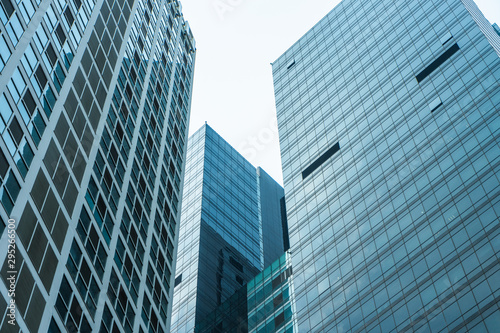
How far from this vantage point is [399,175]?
82.1 metres

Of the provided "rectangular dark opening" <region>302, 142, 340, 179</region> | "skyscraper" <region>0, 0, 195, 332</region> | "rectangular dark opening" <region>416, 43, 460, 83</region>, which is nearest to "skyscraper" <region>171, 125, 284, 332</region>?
"rectangular dark opening" <region>302, 142, 340, 179</region>

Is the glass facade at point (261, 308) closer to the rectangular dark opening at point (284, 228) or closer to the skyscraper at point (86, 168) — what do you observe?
the skyscraper at point (86, 168)

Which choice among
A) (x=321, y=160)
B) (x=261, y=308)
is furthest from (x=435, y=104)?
(x=261, y=308)

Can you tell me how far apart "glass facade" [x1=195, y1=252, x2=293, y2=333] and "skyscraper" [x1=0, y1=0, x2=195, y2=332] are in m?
29.0

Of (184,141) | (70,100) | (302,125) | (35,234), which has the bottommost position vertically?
(35,234)

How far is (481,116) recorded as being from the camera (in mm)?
76250

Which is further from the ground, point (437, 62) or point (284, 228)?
point (284, 228)

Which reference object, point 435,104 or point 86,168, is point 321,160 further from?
point 86,168

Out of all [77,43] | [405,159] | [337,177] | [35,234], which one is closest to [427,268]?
[405,159]

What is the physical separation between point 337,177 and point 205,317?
97.9 feet

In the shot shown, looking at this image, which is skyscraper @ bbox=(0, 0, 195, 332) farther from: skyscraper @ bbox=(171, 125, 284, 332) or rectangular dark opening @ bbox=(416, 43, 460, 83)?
skyscraper @ bbox=(171, 125, 284, 332)

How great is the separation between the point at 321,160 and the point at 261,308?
2293cm

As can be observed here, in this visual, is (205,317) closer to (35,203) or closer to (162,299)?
(162,299)

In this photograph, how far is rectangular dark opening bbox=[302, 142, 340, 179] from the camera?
97.3 metres
